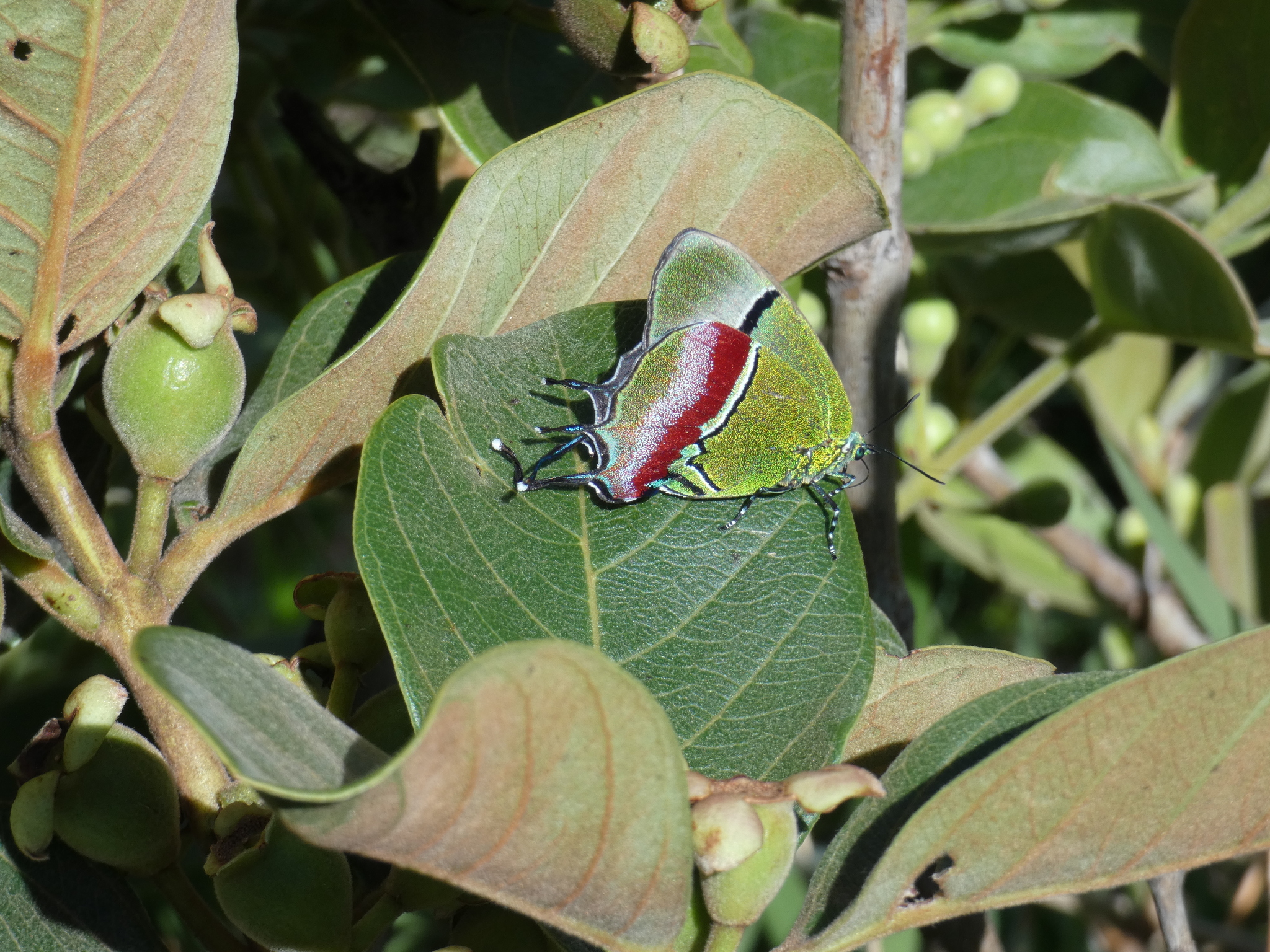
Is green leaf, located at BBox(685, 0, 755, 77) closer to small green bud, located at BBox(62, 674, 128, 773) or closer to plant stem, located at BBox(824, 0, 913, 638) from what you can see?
plant stem, located at BBox(824, 0, 913, 638)

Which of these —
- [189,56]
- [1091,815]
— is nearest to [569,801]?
[1091,815]

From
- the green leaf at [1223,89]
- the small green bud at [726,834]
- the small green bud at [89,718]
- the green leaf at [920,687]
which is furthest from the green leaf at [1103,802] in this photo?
the green leaf at [1223,89]

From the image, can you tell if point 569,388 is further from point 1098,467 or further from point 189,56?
point 1098,467

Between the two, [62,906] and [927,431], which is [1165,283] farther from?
[62,906]

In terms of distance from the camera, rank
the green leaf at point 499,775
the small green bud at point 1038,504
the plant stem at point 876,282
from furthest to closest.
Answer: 1. the small green bud at point 1038,504
2. the plant stem at point 876,282
3. the green leaf at point 499,775

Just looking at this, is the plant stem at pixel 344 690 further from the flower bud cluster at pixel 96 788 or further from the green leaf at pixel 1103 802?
the green leaf at pixel 1103 802

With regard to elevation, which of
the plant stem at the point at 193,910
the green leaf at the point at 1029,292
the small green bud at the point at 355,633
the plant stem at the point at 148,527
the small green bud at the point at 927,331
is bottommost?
the green leaf at the point at 1029,292
